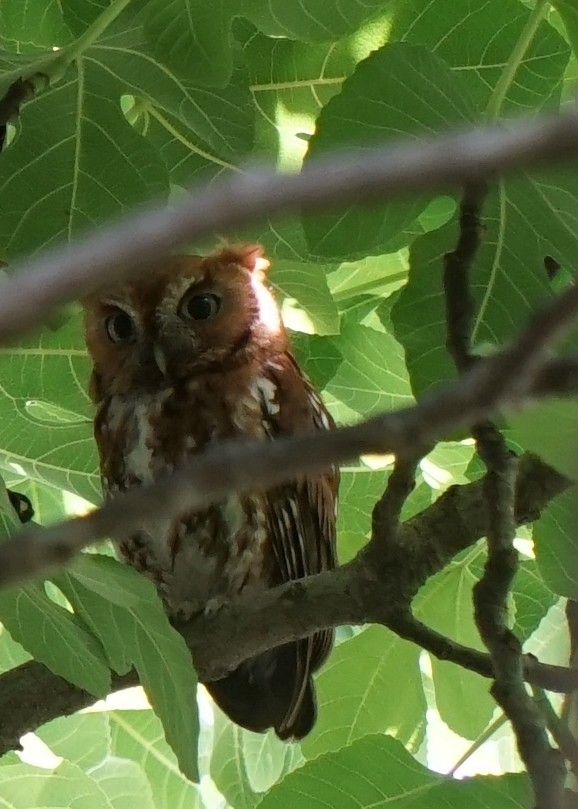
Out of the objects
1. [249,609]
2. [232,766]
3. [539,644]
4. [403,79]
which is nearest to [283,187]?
[403,79]

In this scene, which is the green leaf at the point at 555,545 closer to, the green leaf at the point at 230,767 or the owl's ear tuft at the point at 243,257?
the green leaf at the point at 230,767

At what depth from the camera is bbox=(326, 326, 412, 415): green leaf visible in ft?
3.92

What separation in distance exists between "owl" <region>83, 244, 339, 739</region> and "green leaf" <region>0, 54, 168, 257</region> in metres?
0.45

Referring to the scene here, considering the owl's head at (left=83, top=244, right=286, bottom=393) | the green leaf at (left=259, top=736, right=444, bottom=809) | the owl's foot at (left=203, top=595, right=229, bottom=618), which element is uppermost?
the owl's head at (left=83, top=244, right=286, bottom=393)

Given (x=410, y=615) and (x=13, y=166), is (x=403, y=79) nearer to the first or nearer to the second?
(x=13, y=166)

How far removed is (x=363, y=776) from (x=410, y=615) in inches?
5.3

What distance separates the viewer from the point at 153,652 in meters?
0.83

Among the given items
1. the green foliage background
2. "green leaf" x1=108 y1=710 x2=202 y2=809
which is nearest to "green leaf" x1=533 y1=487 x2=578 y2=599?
the green foliage background

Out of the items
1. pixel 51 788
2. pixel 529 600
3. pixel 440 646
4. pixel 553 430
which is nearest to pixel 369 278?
pixel 529 600

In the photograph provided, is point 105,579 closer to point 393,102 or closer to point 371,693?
point 393,102

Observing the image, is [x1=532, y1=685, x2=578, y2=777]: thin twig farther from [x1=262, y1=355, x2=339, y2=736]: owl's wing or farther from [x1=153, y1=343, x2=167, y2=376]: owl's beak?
[x1=153, y1=343, x2=167, y2=376]: owl's beak

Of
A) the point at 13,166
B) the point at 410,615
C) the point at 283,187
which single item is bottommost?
the point at 283,187

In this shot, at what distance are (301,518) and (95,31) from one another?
697mm

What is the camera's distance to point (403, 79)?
750mm
